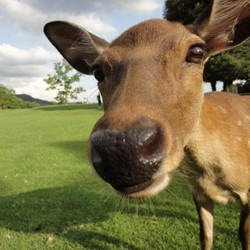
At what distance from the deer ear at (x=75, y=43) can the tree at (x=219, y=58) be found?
943 inches

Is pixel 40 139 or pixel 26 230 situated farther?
Result: pixel 40 139

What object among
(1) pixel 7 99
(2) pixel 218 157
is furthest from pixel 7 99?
(2) pixel 218 157

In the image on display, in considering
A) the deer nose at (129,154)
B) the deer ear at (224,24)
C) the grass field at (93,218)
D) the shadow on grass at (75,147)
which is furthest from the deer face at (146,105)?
the shadow on grass at (75,147)

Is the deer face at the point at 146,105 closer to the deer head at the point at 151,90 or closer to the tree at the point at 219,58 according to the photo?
the deer head at the point at 151,90

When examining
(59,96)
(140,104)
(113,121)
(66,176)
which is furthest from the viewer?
(59,96)

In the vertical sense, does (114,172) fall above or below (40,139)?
above

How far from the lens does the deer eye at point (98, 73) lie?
303 centimetres

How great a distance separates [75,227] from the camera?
5262 mm

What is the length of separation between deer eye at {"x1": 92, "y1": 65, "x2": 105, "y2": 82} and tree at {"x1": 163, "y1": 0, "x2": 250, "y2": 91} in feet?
81.8

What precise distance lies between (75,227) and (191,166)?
2620mm

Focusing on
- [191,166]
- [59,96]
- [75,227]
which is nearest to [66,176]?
[75,227]

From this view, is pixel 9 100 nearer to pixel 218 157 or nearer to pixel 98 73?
pixel 98 73

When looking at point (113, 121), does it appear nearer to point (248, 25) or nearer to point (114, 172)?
point (114, 172)

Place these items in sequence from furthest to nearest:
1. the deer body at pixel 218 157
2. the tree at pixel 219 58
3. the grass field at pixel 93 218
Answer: the tree at pixel 219 58
the grass field at pixel 93 218
the deer body at pixel 218 157
